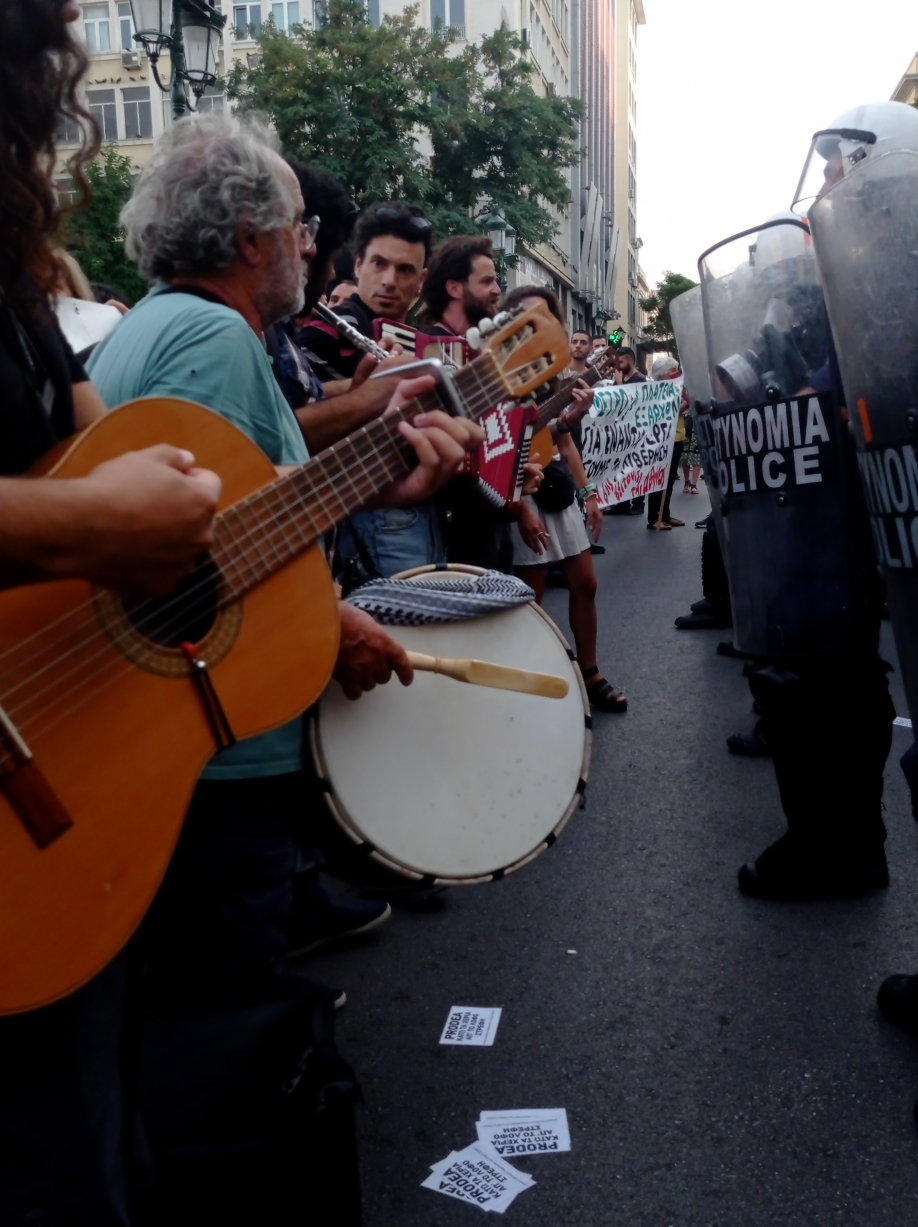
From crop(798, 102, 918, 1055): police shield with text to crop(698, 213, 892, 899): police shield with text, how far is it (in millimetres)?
556

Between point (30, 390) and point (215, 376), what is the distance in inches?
23.5

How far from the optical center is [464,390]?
198 cm

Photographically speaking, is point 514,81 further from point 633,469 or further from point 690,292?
point 690,292

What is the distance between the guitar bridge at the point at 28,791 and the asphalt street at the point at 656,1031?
1.20 meters

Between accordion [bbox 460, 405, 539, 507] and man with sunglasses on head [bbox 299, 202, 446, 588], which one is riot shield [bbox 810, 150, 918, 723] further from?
accordion [bbox 460, 405, 539, 507]

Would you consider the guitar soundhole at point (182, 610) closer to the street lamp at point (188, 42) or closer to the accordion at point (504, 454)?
the accordion at point (504, 454)

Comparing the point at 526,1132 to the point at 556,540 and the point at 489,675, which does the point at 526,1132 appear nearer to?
the point at 489,675

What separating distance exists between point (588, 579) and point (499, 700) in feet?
11.0

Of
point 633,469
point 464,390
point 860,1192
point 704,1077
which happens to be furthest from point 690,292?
point 633,469

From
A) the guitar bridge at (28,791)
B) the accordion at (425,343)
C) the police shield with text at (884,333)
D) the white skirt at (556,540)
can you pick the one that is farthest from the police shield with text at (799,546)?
the white skirt at (556,540)

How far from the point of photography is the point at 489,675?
2.07m

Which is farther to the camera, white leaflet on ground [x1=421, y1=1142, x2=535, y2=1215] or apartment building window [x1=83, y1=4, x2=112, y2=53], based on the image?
apartment building window [x1=83, y1=4, x2=112, y2=53]

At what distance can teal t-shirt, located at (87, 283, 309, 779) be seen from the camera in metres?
1.83

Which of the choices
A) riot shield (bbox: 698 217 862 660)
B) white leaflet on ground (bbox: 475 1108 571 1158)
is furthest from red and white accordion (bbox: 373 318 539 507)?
white leaflet on ground (bbox: 475 1108 571 1158)
